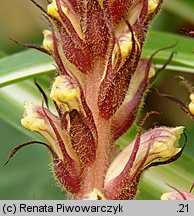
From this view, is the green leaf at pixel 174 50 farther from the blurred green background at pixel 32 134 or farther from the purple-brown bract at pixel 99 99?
the purple-brown bract at pixel 99 99

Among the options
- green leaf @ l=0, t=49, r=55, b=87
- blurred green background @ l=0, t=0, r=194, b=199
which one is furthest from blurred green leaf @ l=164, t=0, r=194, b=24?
green leaf @ l=0, t=49, r=55, b=87

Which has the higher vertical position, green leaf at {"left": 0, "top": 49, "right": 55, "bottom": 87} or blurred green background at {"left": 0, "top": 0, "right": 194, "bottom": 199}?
green leaf at {"left": 0, "top": 49, "right": 55, "bottom": 87}

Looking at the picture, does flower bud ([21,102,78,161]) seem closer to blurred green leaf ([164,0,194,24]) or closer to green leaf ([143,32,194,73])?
green leaf ([143,32,194,73])

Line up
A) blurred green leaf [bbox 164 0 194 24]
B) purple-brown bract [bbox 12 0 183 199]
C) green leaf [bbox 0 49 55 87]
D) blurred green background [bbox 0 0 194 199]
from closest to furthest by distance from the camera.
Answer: purple-brown bract [bbox 12 0 183 199] → green leaf [bbox 0 49 55 87] → blurred green background [bbox 0 0 194 199] → blurred green leaf [bbox 164 0 194 24]

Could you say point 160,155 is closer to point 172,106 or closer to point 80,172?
point 80,172

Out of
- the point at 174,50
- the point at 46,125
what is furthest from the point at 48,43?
the point at 174,50

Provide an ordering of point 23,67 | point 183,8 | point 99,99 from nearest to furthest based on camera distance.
Result: point 99,99
point 23,67
point 183,8

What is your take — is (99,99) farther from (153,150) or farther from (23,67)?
(23,67)

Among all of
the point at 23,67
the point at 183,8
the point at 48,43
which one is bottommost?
the point at 183,8

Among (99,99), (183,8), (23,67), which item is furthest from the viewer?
(183,8)

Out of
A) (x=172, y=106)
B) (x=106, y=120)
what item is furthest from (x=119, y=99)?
(x=172, y=106)
